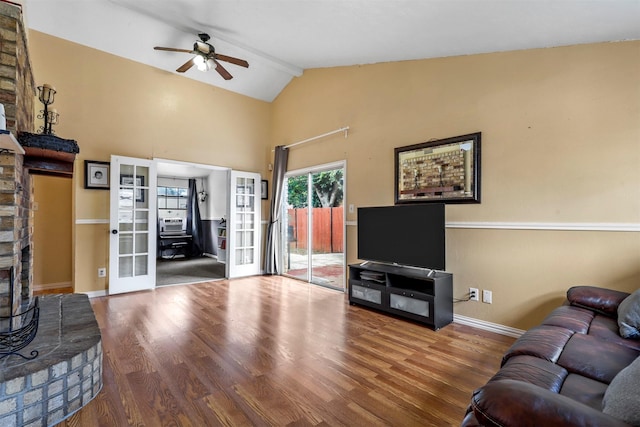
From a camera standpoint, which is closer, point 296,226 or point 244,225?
point 296,226

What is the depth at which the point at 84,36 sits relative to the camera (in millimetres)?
3986

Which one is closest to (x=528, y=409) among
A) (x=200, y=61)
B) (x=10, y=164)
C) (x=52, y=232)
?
(x=10, y=164)

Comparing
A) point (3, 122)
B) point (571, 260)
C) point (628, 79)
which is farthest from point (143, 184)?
point (628, 79)

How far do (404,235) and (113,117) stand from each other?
174 inches

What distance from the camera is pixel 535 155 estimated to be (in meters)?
2.69

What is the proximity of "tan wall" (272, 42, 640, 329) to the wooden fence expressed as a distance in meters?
1.15

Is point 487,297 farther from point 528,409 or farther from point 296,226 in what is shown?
point 296,226

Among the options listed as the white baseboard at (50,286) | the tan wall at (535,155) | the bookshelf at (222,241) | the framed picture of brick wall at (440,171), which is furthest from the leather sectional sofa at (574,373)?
the bookshelf at (222,241)

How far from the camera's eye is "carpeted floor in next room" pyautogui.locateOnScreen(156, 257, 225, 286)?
526cm

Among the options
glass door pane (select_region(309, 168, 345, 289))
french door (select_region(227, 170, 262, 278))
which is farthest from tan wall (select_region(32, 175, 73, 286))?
glass door pane (select_region(309, 168, 345, 289))

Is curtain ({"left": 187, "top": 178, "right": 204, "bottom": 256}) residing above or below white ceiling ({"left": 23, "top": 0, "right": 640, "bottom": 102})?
below

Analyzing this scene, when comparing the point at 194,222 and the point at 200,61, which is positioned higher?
the point at 200,61

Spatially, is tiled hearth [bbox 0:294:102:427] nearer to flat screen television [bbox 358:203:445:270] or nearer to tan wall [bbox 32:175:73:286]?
flat screen television [bbox 358:203:445:270]

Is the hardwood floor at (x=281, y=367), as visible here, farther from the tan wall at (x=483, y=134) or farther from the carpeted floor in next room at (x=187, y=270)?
the carpeted floor in next room at (x=187, y=270)
